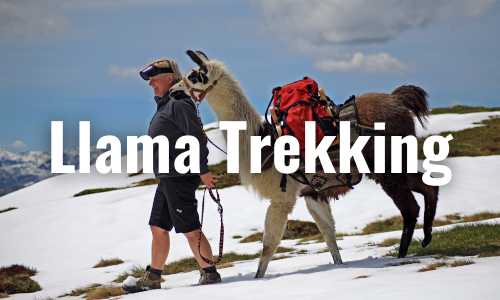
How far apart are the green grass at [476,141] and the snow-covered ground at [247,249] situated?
6.30 m

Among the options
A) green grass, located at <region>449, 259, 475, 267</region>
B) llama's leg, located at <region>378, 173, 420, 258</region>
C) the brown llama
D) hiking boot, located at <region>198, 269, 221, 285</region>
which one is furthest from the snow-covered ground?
the brown llama

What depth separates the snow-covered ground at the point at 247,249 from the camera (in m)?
3.46

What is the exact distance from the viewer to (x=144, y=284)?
16.1 ft

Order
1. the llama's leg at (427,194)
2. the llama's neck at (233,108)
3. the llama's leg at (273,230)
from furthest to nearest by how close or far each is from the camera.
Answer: the llama's leg at (427,194)
the llama's neck at (233,108)
the llama's leg at (273,230)

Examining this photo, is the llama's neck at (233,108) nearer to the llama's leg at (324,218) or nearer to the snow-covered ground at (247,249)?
the llama's leg at (324,218)

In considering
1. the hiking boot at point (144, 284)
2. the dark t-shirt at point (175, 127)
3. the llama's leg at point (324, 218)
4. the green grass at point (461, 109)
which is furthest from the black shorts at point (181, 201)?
the green grass at point (461, 109)

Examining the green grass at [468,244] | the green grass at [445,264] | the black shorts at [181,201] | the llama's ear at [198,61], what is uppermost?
the llama's ear at [198,61]

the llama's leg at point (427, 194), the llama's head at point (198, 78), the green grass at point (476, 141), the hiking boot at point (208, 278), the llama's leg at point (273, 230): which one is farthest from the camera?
the green grass at point (476, 141)

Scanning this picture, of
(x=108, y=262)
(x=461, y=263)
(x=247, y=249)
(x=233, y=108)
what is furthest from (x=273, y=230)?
(x=108, y=262)

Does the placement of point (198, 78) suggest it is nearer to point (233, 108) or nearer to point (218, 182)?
point (233, 108)

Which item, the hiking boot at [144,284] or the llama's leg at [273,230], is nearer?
the hiking boot at [144,284]

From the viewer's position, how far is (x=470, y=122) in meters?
38.4

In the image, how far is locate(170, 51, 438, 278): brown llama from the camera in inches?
206

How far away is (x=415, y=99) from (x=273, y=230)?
3.02 meters
